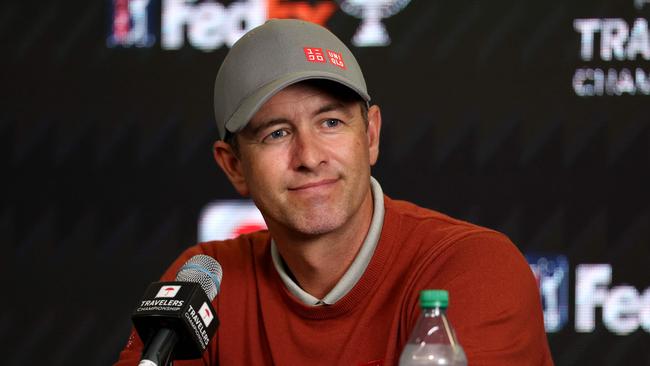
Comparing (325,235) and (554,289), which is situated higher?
(554,289)

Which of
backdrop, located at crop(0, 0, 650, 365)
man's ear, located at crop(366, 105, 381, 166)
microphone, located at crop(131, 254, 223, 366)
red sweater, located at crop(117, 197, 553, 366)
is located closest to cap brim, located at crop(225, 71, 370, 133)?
man's ear, located at crop(366, 105, 381, 166)

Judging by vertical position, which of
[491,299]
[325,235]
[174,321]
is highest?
[325,235]

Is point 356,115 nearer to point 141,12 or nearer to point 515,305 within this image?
point 515,305

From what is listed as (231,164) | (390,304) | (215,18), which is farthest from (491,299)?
(215,18)

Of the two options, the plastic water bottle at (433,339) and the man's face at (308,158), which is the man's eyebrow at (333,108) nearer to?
the man's face at (308,158)

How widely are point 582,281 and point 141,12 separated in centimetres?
138

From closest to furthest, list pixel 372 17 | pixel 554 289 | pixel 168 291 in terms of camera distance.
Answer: pixel 168 291
pixel 554 289
pixel 372 17

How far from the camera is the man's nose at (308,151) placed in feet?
6.02

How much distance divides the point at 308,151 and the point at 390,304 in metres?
0.30

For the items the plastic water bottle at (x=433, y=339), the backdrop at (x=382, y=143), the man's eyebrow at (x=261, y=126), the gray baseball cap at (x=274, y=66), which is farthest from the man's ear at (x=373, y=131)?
the backdrop at (x=382, y=143)

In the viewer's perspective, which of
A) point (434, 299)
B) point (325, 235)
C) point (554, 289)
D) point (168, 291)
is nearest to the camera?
point (434, 299)

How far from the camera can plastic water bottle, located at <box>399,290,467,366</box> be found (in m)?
1.31

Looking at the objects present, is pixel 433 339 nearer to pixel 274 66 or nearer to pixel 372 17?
pixel 274 66

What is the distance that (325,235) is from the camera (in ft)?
6.44
